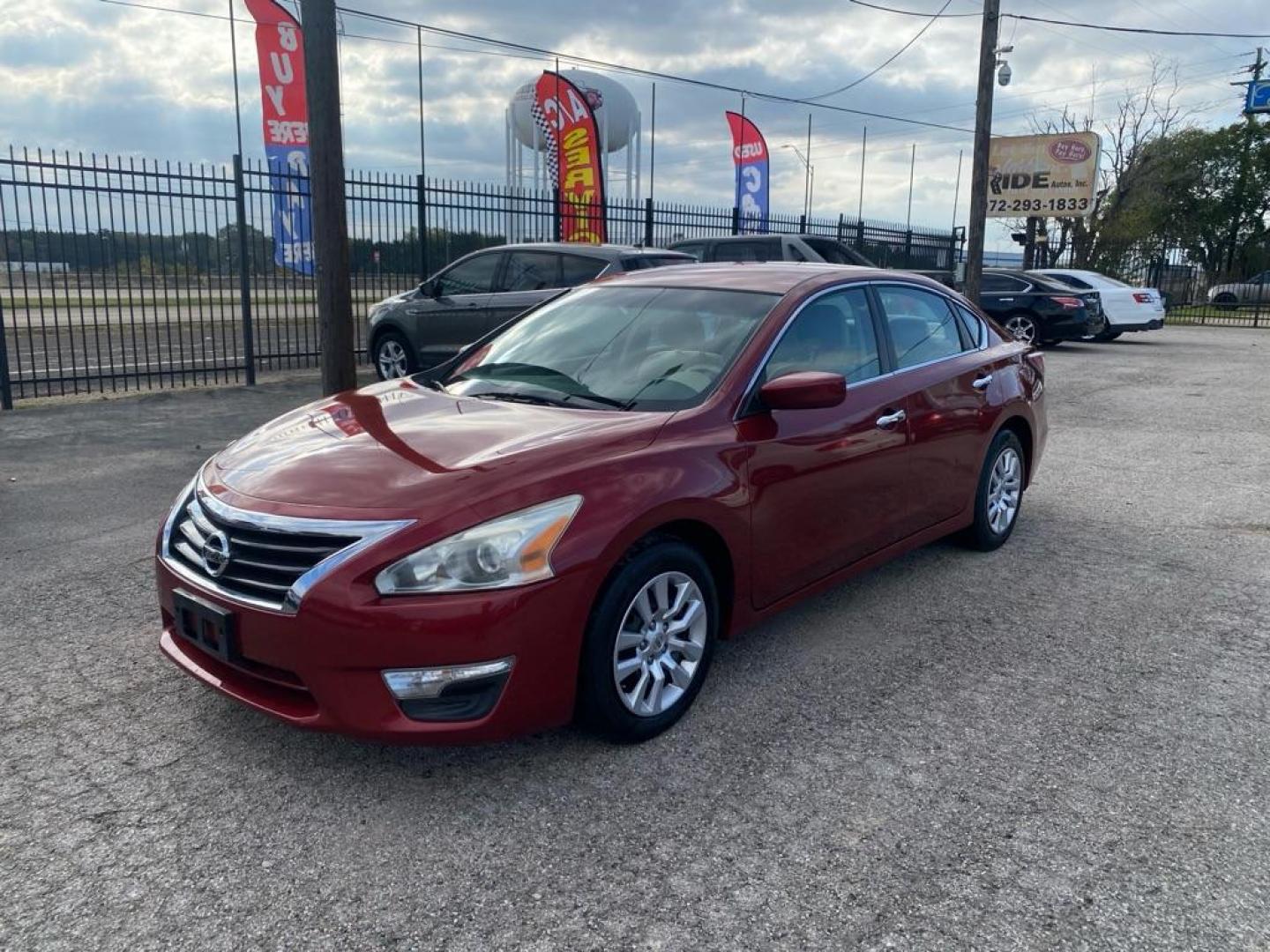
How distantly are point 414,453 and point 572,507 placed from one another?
24.9 inches

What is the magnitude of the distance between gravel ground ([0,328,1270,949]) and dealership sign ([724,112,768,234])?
23.8 meters

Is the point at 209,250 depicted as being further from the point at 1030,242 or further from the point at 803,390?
the point at 1030,242

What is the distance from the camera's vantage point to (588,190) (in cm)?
1919

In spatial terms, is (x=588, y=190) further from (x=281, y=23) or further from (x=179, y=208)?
(x=179, y=208)

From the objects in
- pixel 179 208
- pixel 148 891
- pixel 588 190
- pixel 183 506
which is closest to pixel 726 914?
pixel 148 891

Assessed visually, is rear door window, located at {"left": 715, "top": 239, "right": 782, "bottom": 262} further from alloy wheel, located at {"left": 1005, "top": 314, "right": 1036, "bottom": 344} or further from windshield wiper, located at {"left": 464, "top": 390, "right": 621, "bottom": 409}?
windshield wiper, located at {"left": 464, "top": 390, "right": 621, "bottom": 409}

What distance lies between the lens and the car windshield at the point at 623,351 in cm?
379

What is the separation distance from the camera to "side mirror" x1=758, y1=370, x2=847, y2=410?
11.8 feet

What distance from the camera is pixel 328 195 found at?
6723 millimetres

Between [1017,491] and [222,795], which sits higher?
[1017,491]

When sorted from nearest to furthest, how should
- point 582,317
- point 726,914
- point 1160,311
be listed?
1. point 726,914
2. point 582,317
3. point 1160,311

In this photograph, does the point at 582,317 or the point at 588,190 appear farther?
the point at 588,190

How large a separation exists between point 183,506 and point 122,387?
9134 millimetres

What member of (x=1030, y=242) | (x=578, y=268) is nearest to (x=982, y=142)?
(x=578, y=268)
